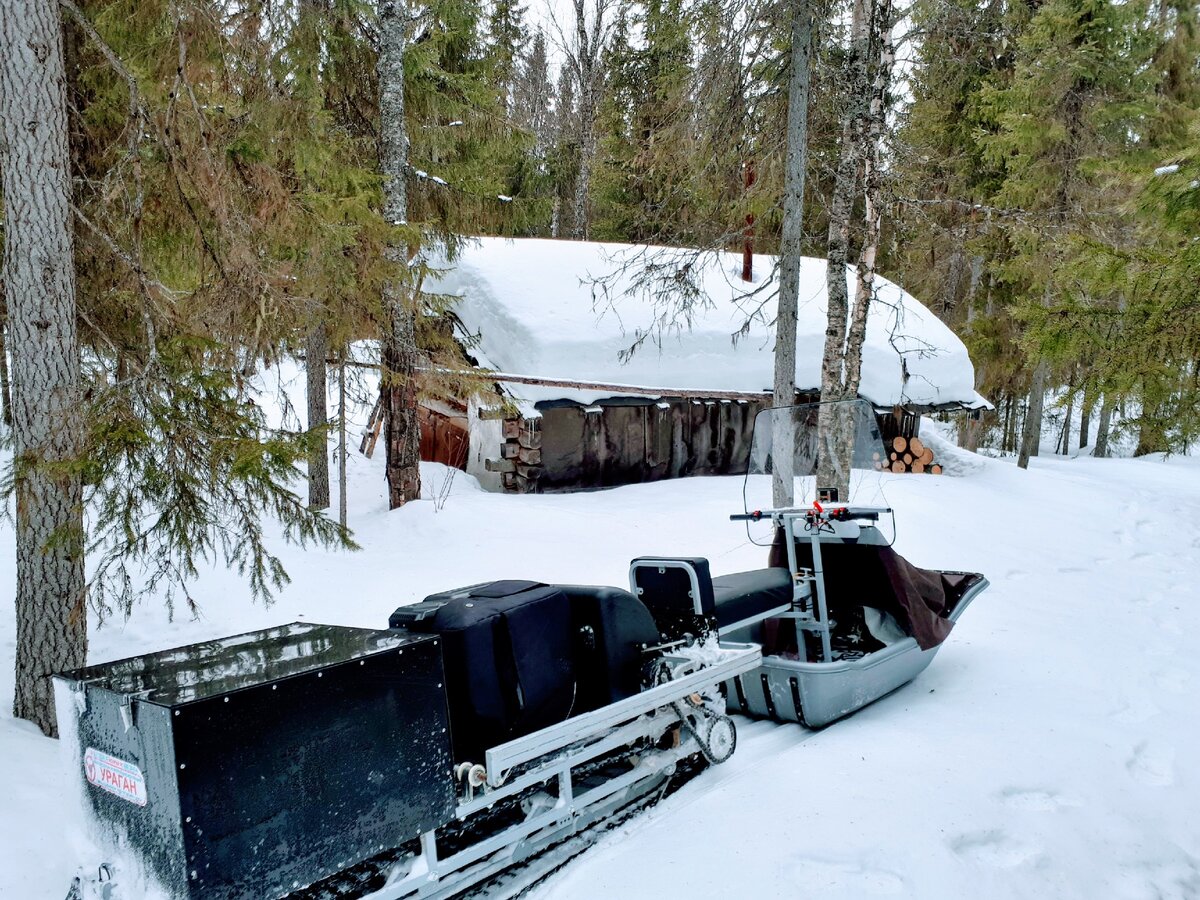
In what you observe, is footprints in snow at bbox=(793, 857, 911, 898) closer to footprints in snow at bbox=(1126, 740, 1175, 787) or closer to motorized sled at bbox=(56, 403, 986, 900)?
motorized sled at bbox=(56, 403, 986, 900)

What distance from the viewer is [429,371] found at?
32.0 feet

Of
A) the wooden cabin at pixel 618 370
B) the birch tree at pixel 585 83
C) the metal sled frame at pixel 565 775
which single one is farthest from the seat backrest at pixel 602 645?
the birch tree at pixel 585 83

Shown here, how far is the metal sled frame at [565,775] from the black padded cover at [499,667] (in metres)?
0.14

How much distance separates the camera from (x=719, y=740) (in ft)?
12.7

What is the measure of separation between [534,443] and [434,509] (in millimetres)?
2595

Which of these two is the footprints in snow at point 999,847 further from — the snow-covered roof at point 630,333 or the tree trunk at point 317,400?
the tree trunk at point 317,400

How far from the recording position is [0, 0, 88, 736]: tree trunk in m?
4.08

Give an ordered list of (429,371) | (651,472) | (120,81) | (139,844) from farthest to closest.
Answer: (651,472) → (429,371) → (120,81) → (139,844)

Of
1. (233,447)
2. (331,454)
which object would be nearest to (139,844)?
(233,447)

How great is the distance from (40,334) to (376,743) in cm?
311

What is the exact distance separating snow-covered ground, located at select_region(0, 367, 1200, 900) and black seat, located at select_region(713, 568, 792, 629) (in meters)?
0.69

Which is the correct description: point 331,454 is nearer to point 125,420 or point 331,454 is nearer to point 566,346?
point 566,346

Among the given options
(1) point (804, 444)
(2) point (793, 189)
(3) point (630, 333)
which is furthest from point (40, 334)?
(3) point (630, 333)

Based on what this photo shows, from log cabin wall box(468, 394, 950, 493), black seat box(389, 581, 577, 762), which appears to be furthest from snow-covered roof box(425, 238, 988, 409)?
black seat box(389, 581, 577, 762)
